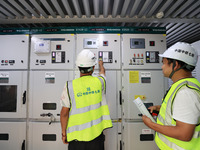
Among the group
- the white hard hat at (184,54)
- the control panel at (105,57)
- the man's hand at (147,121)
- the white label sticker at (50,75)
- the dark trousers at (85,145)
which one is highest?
the control panel at (105,57)

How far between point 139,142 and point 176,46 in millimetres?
2143

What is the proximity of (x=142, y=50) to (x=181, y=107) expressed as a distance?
5.68 ft

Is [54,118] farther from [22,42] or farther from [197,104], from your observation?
[197,104]

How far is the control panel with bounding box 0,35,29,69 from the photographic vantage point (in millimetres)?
2523

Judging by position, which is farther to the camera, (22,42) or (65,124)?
(22,42)

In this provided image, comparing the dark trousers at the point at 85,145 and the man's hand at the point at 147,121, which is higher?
the man's hand at the point at 147,121

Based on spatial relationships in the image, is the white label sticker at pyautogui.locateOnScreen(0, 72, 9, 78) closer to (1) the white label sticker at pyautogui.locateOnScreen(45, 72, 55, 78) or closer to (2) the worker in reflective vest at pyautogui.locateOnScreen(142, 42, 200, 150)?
(1) the white label sticker at pyautogui.locateOnScreen(45, 72, 55, 78)

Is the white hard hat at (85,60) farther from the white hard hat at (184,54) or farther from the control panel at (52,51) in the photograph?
the white hard hat at (184,54)

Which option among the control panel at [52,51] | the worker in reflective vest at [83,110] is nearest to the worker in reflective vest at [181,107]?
the worker in reflective vest at [83,110]

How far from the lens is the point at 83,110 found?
1.58 m

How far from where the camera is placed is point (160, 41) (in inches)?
100

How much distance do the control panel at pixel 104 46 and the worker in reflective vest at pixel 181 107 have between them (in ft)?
4.25

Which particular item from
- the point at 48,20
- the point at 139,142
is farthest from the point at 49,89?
the point at 139,142

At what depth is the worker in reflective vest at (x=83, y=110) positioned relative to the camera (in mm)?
1572
